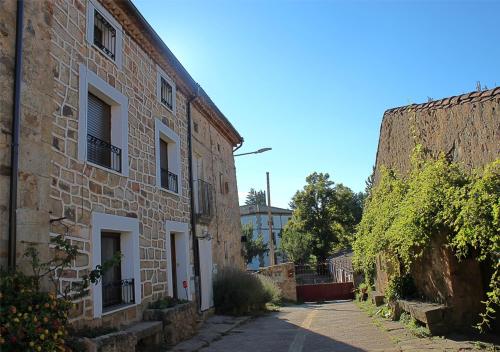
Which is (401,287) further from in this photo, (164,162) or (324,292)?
(324,292)

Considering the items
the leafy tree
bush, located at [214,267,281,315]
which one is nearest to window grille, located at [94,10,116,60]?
bush, located at [214,267,281,315]

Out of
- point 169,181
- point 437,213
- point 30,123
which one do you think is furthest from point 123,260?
→ point 437,213

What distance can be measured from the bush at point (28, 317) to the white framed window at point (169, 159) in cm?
555

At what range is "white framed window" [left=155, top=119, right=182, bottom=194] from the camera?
416 inches

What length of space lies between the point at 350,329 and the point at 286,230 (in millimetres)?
31023

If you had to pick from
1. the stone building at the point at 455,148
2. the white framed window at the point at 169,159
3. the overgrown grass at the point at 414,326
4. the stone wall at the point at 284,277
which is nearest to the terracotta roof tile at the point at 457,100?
the stone building at the point at 455,148

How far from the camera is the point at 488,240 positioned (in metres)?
6.37

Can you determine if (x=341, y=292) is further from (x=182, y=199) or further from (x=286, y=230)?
(x=286, y=230)

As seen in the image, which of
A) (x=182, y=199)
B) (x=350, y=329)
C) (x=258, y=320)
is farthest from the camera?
(x=258, y=320)

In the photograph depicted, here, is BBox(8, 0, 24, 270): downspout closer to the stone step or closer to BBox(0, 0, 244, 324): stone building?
BBox(0, 0, 244, 324): stone building

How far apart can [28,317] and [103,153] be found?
156 inches

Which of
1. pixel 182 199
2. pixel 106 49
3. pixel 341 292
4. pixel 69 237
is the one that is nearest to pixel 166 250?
pixel 182 199

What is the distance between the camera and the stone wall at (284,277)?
21.4 meters

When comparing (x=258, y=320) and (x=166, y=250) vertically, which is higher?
(x=166, y=250)
